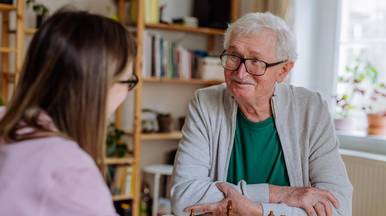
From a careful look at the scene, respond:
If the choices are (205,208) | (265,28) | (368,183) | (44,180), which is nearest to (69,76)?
(44,180)

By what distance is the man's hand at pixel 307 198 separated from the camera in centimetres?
155

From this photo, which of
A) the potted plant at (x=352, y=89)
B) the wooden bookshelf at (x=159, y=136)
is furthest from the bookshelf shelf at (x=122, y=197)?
the potted plant at (x=352, y=89)

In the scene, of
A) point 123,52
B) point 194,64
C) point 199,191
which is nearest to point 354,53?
point 194,64

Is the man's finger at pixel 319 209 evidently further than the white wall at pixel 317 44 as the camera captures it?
No

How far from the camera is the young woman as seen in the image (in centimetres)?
82

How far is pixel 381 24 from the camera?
282 cm

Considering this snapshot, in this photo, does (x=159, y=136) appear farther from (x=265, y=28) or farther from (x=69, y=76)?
(x=69, y=76)

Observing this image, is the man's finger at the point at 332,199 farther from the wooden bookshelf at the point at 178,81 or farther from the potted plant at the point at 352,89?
the wooden bookshelf at the point at 178,81

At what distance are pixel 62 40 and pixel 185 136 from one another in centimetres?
89

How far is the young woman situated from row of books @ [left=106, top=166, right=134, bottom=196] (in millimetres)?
2132

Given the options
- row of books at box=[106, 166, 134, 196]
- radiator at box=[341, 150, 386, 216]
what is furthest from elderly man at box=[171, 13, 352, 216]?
row of books at box=[106, 166, 134, 196]

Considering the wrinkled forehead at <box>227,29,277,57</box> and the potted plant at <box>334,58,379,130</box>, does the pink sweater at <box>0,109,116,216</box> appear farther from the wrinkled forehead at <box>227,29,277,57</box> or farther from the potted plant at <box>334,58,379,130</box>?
the potted plant at <box>334,58,379,130</box>

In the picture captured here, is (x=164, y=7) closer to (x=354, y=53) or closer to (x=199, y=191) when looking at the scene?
(x=354, y=53)

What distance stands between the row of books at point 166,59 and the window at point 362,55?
3.28 feet
